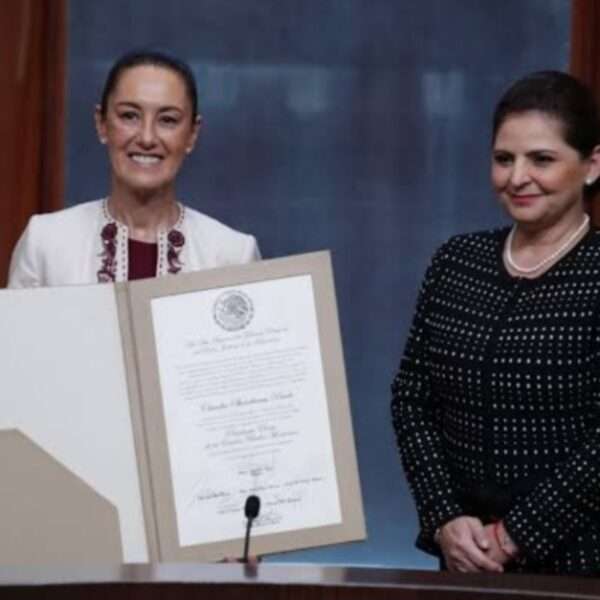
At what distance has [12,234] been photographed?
4035 mm

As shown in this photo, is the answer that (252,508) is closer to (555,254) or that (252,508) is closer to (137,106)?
(555,254)

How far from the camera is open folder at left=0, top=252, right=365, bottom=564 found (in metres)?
2.74

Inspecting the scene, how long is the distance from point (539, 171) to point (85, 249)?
737mm

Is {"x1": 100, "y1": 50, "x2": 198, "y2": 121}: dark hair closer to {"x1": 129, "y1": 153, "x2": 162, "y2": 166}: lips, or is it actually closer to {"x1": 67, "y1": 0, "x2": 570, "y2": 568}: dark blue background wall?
{"x1": 129, "y1": 153, "x2": 162, "y2": 166}: lips

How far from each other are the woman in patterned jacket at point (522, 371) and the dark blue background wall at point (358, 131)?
1192mm

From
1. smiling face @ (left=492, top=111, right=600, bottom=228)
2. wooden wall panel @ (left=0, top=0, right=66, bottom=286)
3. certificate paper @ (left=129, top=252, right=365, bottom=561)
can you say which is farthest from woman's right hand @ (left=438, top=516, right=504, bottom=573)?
wooden wall panel @ (left=0, top=0, right=66, bottom=286)

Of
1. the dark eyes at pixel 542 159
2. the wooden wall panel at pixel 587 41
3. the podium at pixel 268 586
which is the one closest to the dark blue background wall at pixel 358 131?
the wooden wall panel at pixel 587 41

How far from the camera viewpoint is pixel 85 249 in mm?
3092

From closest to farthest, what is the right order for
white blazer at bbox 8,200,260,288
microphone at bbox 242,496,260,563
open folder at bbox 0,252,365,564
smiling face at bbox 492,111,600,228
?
microphone at bbox 242,496,260,563, open folder at bbox 0,252,365,564, smiling face at bbox 492,111,600,228, white blazer at bbox 8,200,260,288

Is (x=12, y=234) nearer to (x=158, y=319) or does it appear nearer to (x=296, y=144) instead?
(x=296, y=144)

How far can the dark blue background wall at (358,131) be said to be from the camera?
4156 millimetres

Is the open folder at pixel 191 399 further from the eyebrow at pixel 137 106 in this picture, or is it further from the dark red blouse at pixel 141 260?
the eyebrow at pixel 137 106

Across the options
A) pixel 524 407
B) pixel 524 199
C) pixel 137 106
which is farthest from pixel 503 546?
pixel 137 106

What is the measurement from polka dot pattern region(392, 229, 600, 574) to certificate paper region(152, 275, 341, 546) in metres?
0.23
